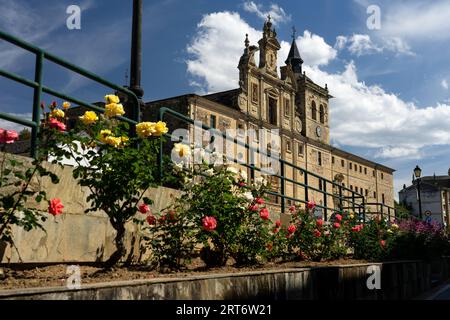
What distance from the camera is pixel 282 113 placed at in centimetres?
5381

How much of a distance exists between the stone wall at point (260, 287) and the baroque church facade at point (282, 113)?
3058 cm

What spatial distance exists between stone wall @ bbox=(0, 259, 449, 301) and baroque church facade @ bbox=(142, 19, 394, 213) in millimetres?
30575

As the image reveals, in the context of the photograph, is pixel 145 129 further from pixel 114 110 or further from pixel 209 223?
pixel 209 223

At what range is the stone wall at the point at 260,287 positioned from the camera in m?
2.95

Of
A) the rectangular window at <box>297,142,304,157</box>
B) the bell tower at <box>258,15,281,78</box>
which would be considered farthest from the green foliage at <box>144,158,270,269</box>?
the rectangular window at <box>297,142,304,157</box>

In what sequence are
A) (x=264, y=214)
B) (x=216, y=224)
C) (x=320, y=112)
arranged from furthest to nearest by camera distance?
1. (x=320, y=112)
2. (x=264, y=214)
3. (x=216, y=224)

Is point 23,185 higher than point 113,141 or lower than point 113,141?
lower

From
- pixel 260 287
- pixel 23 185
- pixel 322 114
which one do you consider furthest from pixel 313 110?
pixel 23 185

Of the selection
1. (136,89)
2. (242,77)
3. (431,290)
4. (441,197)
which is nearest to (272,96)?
(242,77)

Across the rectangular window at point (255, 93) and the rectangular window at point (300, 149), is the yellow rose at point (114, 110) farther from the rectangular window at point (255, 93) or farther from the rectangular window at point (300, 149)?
the rectangular window at point (300, 149)

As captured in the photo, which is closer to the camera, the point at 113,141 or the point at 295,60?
the point at 113,141

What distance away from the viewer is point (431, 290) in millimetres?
10594

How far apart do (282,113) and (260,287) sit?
1964 inches
